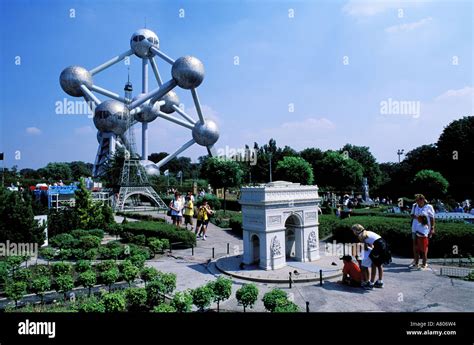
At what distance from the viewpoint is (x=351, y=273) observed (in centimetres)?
811

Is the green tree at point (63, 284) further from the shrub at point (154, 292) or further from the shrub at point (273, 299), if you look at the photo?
the shrub at point (273, 299)

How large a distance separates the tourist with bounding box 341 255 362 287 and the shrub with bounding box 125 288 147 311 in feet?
15.8

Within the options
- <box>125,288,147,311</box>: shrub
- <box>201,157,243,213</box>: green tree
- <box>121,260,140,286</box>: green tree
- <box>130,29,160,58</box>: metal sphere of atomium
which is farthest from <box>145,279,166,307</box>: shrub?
<box>130,29,160,58</box>: metal sphere of atomium

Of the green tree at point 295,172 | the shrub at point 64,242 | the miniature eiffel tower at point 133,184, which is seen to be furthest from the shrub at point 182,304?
the green tree at point 295,172

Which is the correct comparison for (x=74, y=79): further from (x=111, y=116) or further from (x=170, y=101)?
(x=170, y=101)

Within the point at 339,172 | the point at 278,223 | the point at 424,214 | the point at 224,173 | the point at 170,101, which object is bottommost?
the point at 278,223

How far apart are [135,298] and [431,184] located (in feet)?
99.4

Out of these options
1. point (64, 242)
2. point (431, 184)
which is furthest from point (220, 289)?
point (431, 184)

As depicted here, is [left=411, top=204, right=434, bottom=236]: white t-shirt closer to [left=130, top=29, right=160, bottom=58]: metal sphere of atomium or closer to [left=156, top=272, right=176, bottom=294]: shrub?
[left=156, top=272, right=176, bottom=294]: shrub

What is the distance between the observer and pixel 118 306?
600 centimetres

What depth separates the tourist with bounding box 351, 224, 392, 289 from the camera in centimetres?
764
